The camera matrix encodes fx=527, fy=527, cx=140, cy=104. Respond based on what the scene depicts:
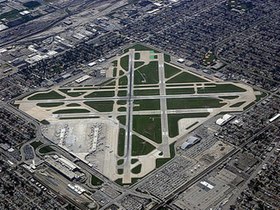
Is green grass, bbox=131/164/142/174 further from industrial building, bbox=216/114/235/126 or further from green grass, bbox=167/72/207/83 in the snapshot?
green grass, bbox=167/72/207/83

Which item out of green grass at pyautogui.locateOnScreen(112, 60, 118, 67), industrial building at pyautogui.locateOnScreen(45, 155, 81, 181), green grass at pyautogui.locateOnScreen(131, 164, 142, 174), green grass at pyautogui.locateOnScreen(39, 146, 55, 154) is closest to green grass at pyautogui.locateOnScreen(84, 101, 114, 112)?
green grass at pyautogui.locateOnScreen(39, 146, 55, 154)

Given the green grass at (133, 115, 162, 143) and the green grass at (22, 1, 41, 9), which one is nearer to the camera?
the green grass at (133, 115, 162, 143)

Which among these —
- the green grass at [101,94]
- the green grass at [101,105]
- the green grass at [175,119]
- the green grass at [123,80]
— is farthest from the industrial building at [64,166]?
the green grass at [123,80]

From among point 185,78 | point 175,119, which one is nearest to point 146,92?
point 185,78

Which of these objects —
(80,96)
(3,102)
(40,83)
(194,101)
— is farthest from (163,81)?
(3,102)

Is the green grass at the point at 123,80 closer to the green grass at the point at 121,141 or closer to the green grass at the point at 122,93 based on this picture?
the green grass at the point at 122,93

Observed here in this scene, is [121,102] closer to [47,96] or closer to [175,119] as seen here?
[175,119]
